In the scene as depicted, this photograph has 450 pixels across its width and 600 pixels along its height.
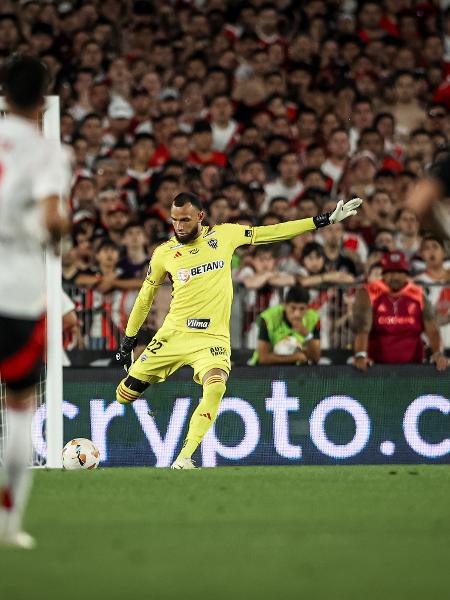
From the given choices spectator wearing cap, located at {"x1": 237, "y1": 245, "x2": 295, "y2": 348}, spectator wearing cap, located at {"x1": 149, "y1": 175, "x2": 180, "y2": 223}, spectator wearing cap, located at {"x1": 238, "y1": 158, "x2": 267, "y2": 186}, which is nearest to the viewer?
spectator wearing cap, located at {"x1": 237, "y1": 245, "x2": 295, "y2": 348}

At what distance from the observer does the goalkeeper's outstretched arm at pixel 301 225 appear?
11133mm

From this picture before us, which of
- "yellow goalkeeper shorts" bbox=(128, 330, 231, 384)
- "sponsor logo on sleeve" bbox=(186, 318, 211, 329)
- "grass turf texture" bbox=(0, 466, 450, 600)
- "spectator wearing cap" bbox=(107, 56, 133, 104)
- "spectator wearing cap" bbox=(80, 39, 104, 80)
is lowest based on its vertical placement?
"grass turf texture" bbox=(0, 466, 450, 600)

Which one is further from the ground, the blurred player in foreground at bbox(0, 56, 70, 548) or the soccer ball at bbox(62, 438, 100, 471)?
the blurred player in foreground at bbox(0, 56, 70, 548)

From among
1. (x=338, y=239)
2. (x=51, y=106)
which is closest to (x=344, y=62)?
(x=338, y=239)

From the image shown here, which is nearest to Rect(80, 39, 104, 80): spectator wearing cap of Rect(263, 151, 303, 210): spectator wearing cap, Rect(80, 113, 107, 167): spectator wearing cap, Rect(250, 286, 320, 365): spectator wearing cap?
Rect(80, 113, 107, 167): spectator wearing cap

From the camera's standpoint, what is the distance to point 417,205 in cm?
648

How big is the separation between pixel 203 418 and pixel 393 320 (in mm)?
2998

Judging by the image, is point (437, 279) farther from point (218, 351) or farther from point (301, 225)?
point (218, 351)

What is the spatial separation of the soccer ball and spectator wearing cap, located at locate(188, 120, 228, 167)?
5.21 metres

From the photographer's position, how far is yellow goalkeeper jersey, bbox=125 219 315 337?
1173 centimetres

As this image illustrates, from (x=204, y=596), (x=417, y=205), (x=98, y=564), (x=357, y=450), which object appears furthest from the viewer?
(x=357, y=450)

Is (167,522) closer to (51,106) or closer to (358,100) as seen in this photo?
(51,106)

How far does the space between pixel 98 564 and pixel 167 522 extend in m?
1.36

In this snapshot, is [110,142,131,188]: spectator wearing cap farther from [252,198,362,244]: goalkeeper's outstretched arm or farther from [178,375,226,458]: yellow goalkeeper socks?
[178,375,226,458]: yellow goalkeeper socks
